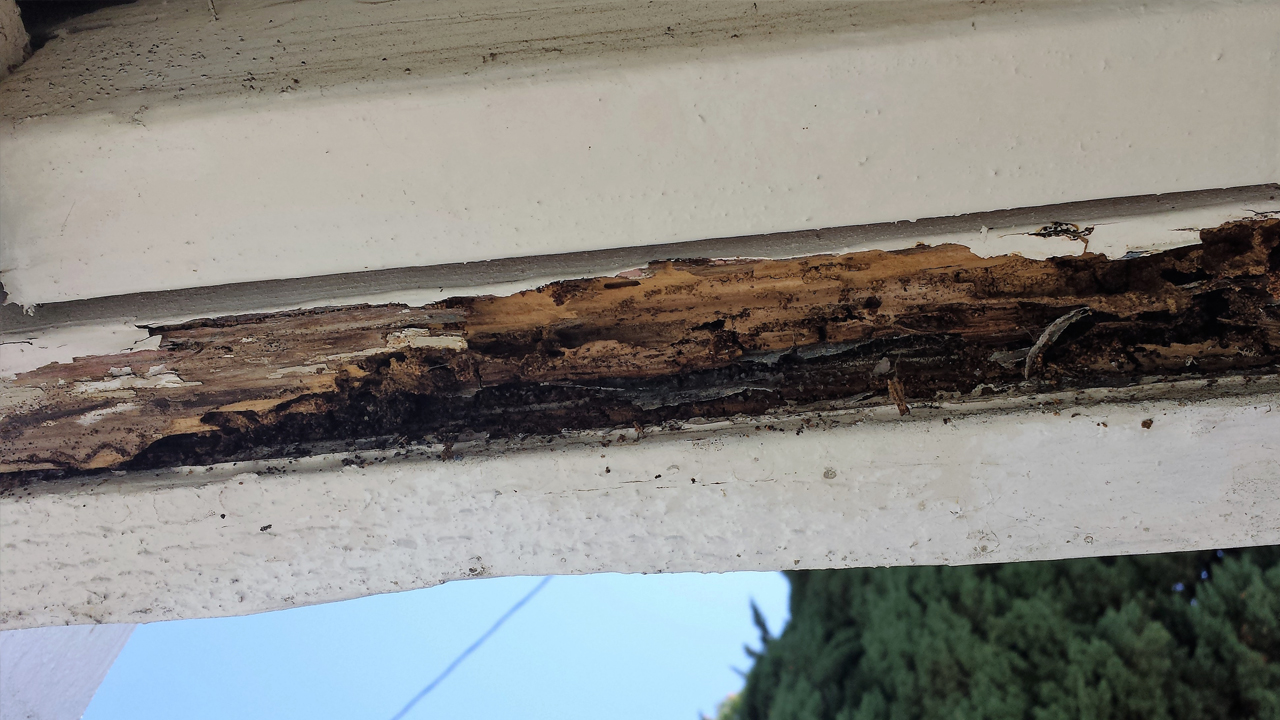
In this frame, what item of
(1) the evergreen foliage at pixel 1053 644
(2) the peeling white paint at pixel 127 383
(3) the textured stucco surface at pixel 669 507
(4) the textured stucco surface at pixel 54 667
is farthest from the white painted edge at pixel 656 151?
(1) the evergreen foliage at pixel 1053 644

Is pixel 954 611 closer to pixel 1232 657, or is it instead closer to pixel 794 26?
pixel 1232 657

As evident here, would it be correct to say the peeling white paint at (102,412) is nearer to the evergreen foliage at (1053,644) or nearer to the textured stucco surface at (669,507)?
the textured stucco surface at (669,507)

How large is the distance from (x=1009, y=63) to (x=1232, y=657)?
2905 millimetres

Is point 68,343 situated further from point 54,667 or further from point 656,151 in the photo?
point 54,667

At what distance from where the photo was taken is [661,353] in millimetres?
1058

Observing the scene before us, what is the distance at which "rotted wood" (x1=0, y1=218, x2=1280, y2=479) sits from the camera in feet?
3.15

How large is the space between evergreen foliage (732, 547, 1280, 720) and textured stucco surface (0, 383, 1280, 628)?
2.05 meters

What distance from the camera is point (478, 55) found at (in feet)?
2.63

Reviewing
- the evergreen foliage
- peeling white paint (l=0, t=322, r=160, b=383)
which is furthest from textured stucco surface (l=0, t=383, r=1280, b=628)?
the evergreen foliage

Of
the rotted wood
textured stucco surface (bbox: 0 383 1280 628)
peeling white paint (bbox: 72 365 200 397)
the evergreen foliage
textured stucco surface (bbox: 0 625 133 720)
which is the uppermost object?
the evergreen foliage

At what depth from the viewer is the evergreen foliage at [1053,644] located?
248 centimetres

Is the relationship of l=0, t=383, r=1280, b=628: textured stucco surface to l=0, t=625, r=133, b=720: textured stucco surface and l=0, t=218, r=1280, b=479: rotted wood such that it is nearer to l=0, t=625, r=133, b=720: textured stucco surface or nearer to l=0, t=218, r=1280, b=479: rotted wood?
l=0, t=218, r=1280, b=479: rotted wood

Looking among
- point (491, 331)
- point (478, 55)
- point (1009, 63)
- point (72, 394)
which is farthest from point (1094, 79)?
point (72, 394)

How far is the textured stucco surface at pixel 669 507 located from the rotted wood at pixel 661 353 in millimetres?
53
